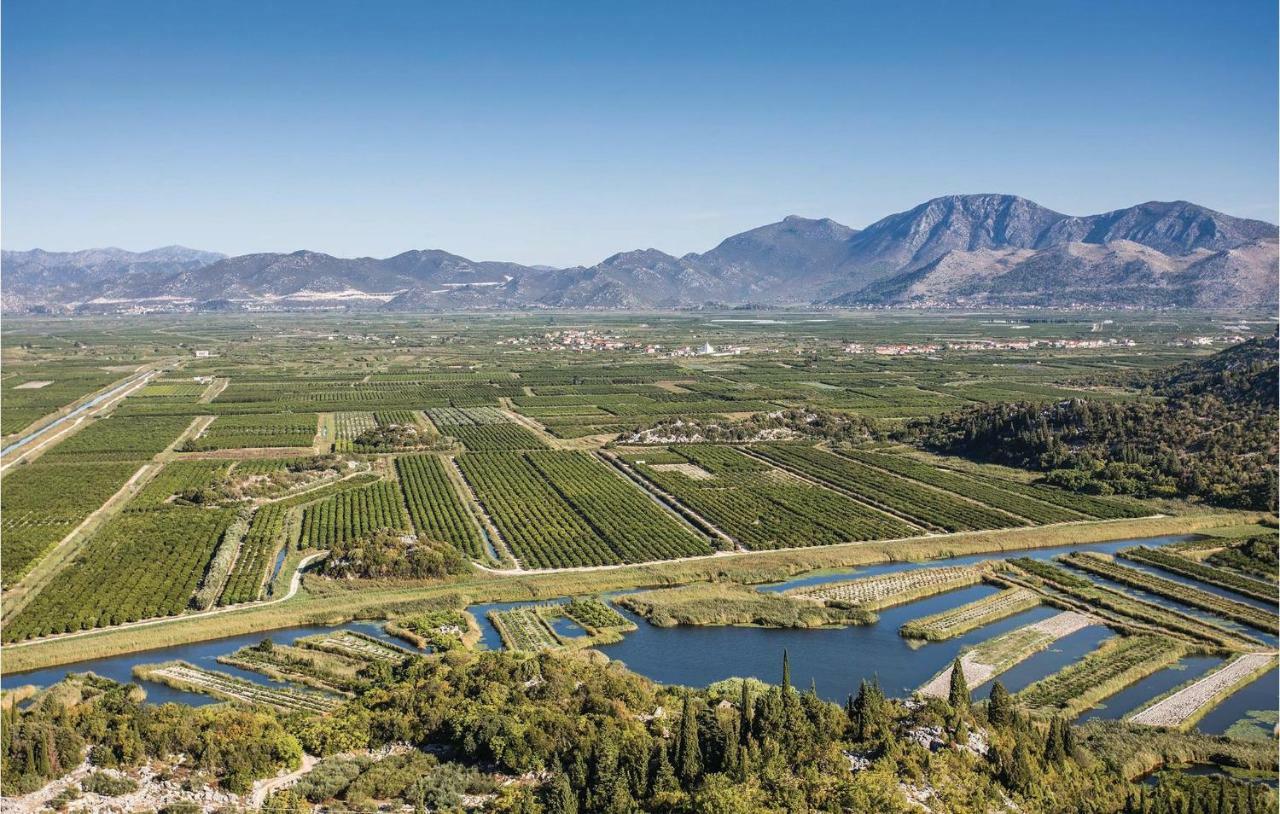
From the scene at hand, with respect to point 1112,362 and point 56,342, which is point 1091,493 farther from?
point 56,342

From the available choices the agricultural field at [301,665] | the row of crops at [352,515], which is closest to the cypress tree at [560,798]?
the agricultural field at [301,665]

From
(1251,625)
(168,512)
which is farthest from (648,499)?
(1251,625)

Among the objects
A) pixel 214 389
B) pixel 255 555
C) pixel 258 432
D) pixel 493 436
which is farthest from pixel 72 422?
pixel 255 555

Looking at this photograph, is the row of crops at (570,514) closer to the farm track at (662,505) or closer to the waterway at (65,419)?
the farm track at (662,505)

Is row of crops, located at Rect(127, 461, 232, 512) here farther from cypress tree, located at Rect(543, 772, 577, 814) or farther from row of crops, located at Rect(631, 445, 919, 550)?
cypress tree, located at Rect(543, 772, 577, 814)

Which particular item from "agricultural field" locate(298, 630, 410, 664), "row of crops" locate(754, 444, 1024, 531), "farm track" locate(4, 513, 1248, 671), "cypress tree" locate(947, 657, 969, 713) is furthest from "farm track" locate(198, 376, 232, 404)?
"cypress tree" locate(947, 657, 969, 713)

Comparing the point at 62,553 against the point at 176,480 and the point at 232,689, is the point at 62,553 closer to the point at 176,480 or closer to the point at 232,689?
the point at 176,480

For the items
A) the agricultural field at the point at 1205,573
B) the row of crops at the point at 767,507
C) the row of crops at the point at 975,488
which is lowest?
the agricultural field at the point at 1205,573
